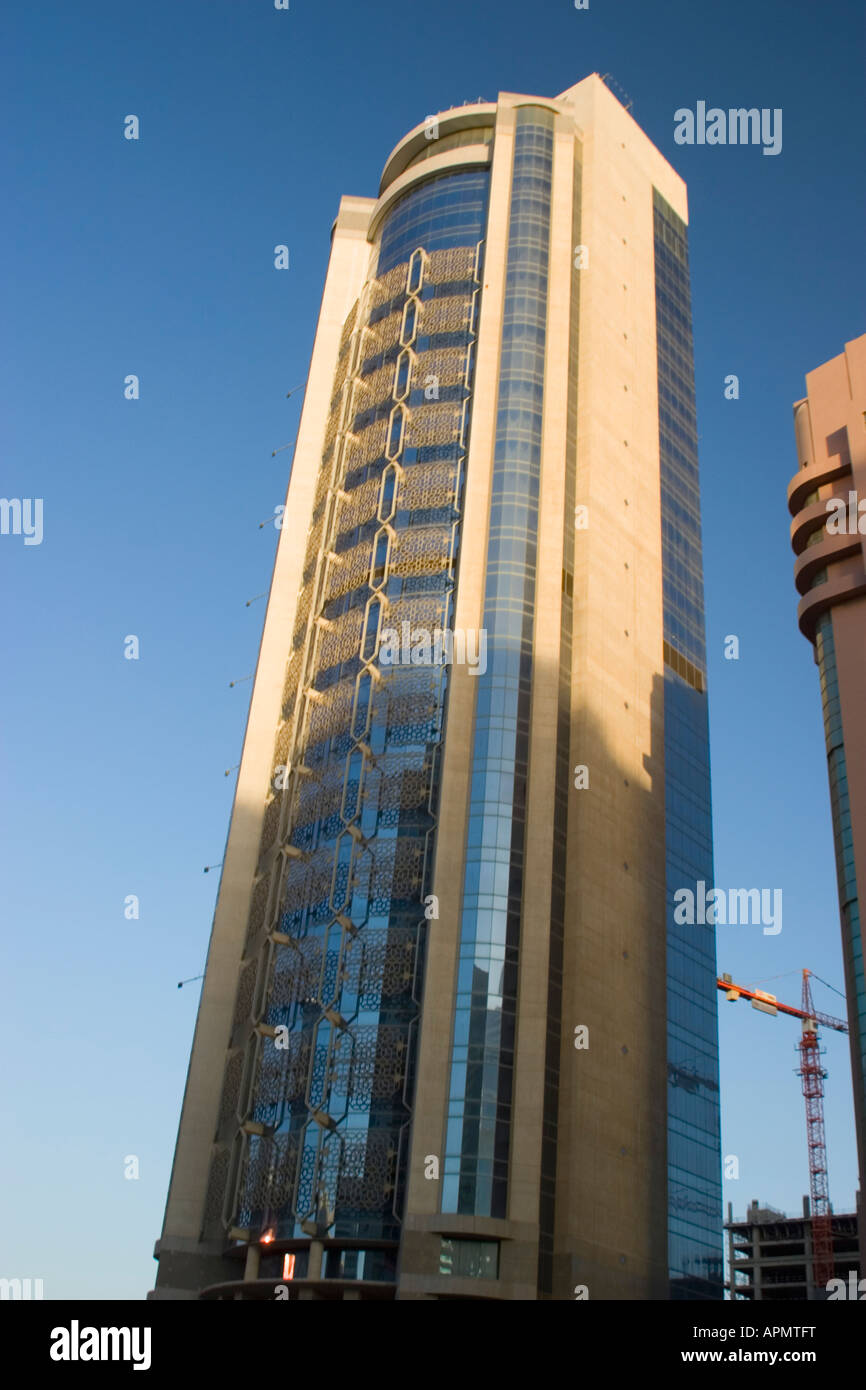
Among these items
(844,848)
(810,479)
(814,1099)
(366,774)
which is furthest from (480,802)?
(814,1099)

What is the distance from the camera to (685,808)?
291 feet

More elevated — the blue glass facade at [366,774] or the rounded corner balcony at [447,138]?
the rounded corner balcony at [447,138]

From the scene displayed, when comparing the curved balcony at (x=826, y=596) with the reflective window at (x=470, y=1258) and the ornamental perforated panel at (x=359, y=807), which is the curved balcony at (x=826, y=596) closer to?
the ornamental perforated panel at (x=359, y=807)

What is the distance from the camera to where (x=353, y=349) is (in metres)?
103

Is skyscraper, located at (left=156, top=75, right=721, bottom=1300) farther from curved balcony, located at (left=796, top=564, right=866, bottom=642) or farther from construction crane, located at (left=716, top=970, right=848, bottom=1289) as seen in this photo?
construction crane, located at (left=716, top=970, right=848, bottom=1289)

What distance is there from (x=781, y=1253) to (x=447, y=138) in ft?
473

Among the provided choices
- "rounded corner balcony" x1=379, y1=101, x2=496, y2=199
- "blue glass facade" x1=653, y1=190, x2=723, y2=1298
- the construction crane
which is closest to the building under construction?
the construction crane

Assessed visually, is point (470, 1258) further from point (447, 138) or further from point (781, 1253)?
point (781, 1253)

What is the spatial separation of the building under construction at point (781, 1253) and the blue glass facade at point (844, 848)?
120 metres

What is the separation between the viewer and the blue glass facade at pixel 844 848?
5491cm

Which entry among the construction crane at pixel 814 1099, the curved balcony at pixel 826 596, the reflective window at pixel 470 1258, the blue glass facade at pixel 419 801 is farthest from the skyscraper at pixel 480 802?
the construction crane at pixel 814 1099

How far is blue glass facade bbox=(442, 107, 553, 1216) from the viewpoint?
213ft

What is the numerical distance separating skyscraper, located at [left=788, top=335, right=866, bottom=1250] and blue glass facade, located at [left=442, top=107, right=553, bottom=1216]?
1859cm

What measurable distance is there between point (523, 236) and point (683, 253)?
91.5ft
